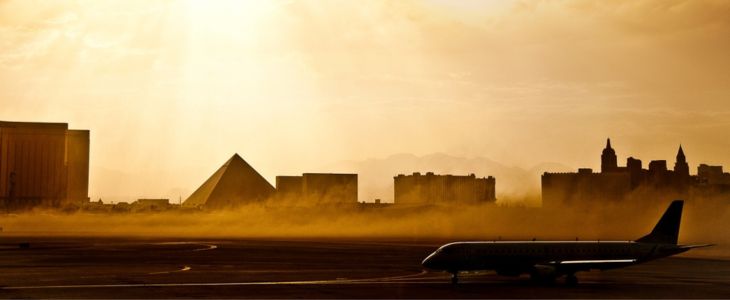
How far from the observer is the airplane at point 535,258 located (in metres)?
95.3

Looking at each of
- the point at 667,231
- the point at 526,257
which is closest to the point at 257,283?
the point at 526,257

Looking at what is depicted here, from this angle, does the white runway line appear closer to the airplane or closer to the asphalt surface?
the asphalt surface

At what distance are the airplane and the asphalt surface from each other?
5.58 feet

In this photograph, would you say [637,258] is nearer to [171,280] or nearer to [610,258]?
[610,258]

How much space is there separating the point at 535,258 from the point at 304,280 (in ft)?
85.6

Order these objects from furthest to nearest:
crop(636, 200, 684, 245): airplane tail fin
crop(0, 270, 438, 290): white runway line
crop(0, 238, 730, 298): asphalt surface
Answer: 1. crop(636, 200, 684, 245): airplane tail fin
2. crop(0, 270, 438, 290): white runway line
3. crop(0, 238, 730, 298): asphalt surface

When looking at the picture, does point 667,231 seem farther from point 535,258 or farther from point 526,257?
point 526,257

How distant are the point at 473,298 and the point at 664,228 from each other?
40.3 metres

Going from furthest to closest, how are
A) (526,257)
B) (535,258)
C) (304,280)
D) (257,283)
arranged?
(304,280)
(535,258)
(526,257)
(257,283)

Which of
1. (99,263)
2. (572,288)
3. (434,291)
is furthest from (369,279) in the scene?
(99,263)

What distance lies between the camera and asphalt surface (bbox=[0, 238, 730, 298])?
82.9 meters

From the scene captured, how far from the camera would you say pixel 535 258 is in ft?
318

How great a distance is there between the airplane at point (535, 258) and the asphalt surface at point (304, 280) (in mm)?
1702

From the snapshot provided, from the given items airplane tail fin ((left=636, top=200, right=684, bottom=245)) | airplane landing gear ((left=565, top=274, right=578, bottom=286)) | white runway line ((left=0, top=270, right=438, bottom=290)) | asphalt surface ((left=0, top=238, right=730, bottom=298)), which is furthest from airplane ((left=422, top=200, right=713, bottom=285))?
airplane tail fin ((left=636, top=200, right=684, bottom=245))
